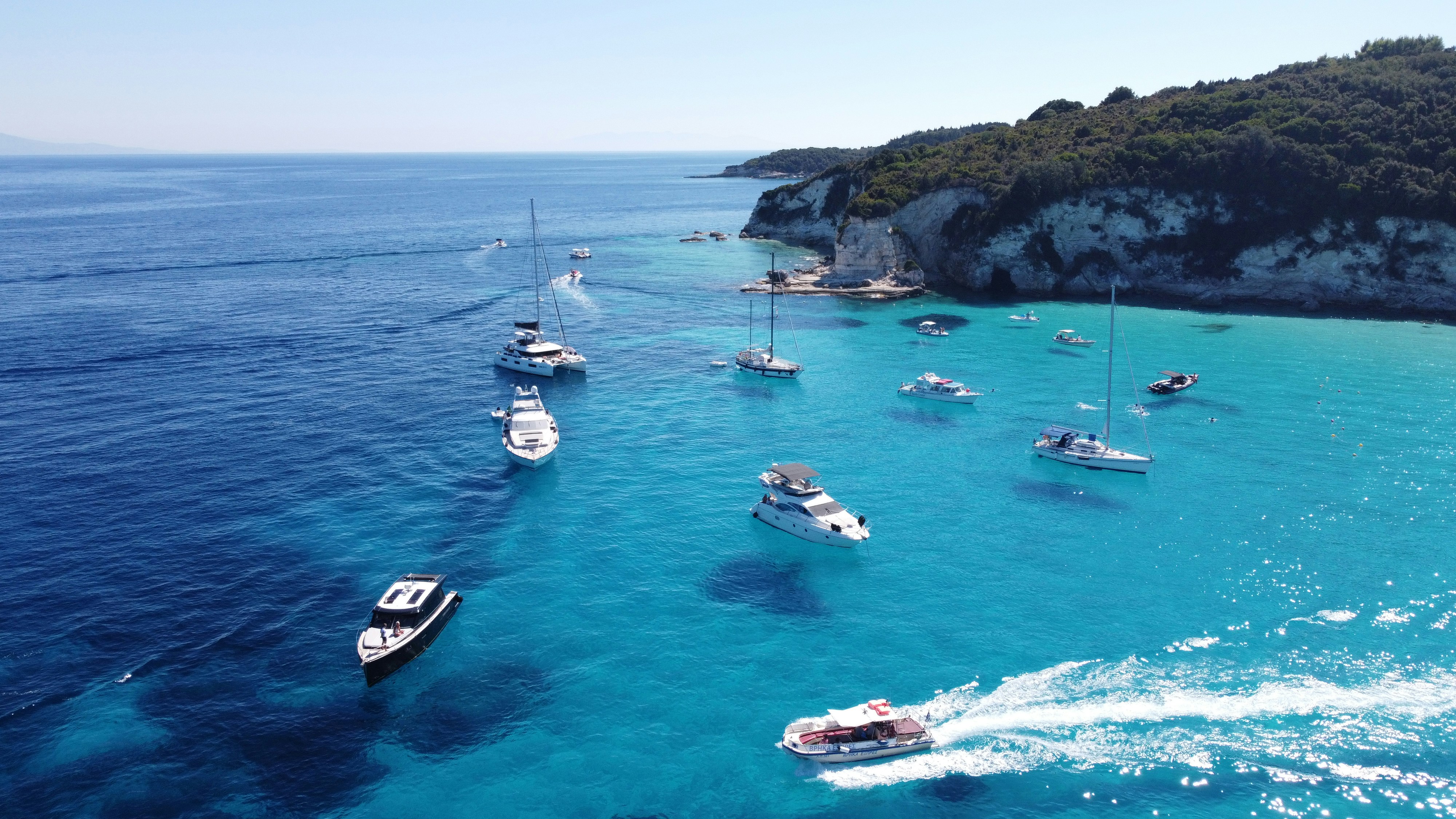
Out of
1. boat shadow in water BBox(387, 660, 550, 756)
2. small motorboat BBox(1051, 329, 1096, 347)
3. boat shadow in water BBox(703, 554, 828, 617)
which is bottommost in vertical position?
boat shadow in water BBox(387, 660, 550, 756)

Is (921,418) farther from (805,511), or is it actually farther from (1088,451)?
(805,511)

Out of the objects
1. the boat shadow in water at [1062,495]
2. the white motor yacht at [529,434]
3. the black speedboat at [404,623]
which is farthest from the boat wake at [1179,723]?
the white motor yacht at [529,434]

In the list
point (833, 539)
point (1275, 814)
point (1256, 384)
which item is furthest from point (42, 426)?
point (1256, 384)

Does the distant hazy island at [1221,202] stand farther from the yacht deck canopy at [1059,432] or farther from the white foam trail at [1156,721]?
the white foam trail at [1156,721]

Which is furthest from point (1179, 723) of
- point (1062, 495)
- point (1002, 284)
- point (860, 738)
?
point (1002, 284)

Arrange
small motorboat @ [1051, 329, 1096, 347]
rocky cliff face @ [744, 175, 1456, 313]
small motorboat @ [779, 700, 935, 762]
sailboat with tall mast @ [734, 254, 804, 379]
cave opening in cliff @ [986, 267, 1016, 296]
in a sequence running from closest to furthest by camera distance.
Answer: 1. small motorboat @ [779, 700, 935, 762]
2. sailboat with tall mast @ [734, 254, 804, 379]
3. small motorboat @ [1051, 329, 1096, 347]
4. rocky cliff face @ [744, 175, 1456, 313]
5. cave opening in cliff @ [986, 267, 1016, 296]

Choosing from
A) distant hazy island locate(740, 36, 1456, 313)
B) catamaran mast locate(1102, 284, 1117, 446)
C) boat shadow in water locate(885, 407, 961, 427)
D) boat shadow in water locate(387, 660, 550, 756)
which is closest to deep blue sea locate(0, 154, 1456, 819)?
boat shadow in water locate(387, 660, 550, 756)

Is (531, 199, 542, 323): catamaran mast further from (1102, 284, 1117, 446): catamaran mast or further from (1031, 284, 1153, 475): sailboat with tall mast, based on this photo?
(1102, 284, 1117, 446): catamaran mast
